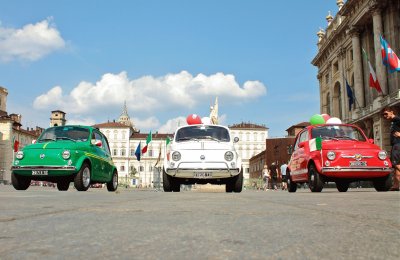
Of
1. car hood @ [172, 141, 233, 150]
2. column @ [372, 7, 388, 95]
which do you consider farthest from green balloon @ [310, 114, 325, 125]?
column @ [372, 7, 388, 95]

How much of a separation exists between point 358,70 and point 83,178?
31071 millimetres

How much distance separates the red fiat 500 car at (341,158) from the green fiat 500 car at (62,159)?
587 centimetres

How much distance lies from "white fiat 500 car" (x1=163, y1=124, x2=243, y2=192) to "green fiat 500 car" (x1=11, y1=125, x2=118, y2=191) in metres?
2.19

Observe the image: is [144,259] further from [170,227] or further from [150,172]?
[150,172]

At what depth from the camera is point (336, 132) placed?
1067 cm

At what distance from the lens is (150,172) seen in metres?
110

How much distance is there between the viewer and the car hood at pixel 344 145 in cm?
994

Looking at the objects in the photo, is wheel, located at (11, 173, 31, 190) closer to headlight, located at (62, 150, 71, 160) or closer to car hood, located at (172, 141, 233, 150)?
headlight, located at (62, 150, 71, 160)

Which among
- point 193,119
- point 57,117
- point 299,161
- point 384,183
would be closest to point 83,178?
point 193,119

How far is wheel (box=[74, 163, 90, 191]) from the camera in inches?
404

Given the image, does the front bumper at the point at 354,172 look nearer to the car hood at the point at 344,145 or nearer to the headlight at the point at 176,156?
the car hood at the point at 344,145

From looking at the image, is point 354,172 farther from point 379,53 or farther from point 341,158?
point 379,53

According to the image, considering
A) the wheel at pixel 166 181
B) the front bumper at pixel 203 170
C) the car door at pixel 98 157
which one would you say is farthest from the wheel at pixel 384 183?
the car door at pixel 98 157

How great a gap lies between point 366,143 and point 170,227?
9.46 metres
